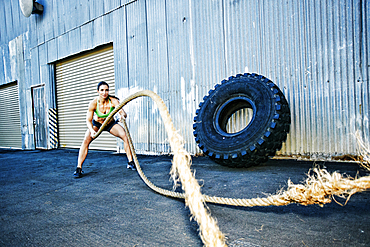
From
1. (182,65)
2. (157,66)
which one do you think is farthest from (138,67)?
(182,65)

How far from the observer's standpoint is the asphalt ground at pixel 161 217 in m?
1.50

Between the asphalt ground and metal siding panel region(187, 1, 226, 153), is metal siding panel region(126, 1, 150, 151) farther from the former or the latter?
the asphalt ground

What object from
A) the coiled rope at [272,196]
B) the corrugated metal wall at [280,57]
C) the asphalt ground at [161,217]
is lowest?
the asphalt ground at [161,217]

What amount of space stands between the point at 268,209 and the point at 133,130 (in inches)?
193

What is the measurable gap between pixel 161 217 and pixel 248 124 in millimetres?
2157

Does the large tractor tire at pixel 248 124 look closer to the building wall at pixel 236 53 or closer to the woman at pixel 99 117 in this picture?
the building wall at pixel 236 53

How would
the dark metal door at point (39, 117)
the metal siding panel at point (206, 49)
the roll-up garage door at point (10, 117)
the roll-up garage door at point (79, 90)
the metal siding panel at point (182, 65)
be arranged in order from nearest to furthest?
the metal siding panel at point (206, 49), the metal siding panel at point (182, 65), the roll-up garage door at point (79, 90), the dark metal door at point (39, 117), the roll-up garage door at point (10, 117)

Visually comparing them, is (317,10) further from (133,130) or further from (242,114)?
(133,130)

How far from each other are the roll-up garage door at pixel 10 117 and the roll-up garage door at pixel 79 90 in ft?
11.8

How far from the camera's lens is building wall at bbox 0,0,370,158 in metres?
3.51

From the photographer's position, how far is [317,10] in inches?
146

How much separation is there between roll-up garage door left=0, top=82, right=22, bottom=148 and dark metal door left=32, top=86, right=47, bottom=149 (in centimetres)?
195

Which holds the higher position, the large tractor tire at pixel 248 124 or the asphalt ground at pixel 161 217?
the large tractor tire at pixel 248 124

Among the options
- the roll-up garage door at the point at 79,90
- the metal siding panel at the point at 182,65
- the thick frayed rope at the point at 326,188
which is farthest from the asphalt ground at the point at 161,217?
the roll-up garage door at the point at 79,90
